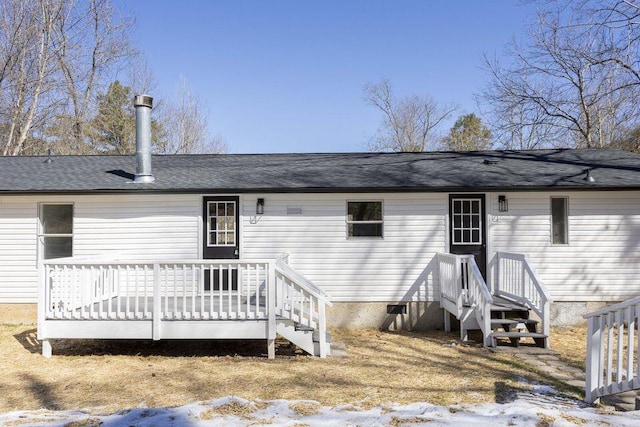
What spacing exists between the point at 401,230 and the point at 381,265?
78 centimetres

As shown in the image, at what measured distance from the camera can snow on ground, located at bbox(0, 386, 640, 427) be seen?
12.5 feet

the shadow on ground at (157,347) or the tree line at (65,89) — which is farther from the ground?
the tree line at (65,89)

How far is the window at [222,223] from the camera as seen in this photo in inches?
341

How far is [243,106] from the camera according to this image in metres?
24.0

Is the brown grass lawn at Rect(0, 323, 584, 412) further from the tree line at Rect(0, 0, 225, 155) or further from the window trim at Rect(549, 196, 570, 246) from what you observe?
the tree line at Rect(0, 0, 225, 155)

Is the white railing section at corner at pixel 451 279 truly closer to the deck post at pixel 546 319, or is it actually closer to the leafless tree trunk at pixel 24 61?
the deck post at pixel 546 319

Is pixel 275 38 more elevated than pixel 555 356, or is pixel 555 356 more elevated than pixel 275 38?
pixel 275 38

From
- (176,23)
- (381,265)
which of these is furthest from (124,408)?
(176,23)

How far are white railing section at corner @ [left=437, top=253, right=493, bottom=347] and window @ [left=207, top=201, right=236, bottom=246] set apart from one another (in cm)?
406

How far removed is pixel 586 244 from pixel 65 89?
69.0 feet

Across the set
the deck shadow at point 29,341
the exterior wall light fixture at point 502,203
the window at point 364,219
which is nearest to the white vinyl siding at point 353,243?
the window at point 364,219

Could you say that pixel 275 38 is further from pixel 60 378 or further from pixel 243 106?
pixel 60 378

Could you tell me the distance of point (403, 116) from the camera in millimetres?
28703

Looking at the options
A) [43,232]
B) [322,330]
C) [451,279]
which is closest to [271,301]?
[322,330]
